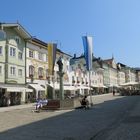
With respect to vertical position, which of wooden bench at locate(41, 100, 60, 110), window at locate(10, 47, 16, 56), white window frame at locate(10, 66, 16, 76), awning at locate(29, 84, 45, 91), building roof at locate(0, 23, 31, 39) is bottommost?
wooden bench at locate(41, 100, 60, 110)

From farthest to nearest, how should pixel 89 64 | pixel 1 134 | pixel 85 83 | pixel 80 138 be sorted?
pixel 85 83, pixel 89 64, pixel 1 134, pixel 80 138

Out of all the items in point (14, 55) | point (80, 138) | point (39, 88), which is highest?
point (14, 55)

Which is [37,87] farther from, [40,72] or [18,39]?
[18,39]

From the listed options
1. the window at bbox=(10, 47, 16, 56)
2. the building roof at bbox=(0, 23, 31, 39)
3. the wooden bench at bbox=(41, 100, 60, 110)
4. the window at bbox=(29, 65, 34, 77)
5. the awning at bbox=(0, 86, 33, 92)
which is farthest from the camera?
the window at bbox=(29, 65, 34, 77)

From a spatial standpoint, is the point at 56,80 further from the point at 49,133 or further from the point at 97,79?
the point at 49,133

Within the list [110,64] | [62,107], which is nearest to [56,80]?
[62,107]

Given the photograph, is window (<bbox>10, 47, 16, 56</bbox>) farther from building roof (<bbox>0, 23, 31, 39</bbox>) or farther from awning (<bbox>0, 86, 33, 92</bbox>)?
awning (<bbox>0, 86, 33, 92</bbox>)

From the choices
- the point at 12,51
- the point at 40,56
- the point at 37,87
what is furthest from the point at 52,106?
the point at 40,56

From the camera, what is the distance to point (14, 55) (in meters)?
54.2

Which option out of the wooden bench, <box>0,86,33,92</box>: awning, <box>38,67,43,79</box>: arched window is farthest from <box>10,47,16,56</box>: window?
the wooden bench

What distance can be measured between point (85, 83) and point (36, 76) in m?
34.6

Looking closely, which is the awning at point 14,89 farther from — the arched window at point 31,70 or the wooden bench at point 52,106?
the wooden bench at point 52,106

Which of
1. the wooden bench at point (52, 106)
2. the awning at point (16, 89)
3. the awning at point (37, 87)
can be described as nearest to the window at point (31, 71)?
the awning at point (37, 87)

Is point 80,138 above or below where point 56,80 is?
below
